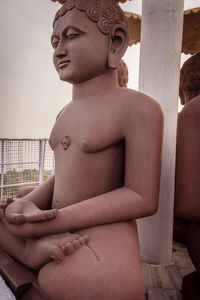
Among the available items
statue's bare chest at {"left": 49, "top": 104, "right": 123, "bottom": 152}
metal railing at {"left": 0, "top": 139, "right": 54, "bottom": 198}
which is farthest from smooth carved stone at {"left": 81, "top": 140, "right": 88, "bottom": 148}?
metal railing at {"left": 0, "top": 139, "right": 54, "bottom": 198}

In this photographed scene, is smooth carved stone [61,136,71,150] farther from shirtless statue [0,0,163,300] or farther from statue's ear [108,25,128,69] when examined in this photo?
statue's ear [108,25,128,69]

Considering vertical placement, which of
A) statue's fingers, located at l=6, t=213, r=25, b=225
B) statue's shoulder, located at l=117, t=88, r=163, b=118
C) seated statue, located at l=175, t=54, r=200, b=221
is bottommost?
statue's fingers, located at l=6, t=213, r=25, b=225

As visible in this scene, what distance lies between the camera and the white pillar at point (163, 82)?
1.72 m

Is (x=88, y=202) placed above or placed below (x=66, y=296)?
above

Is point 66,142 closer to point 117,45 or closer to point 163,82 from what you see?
point 117,45

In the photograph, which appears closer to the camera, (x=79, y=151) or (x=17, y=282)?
(x=17, y=282)

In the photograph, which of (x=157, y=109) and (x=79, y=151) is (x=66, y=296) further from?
(x=157, y=109)

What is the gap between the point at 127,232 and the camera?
1.03 m

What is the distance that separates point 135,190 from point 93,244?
0.92ft

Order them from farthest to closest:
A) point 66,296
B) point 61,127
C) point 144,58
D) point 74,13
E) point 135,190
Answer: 1. point 144,58
2. point 61,127
3. point 74,13
4. point 135,190
5. point 66,296

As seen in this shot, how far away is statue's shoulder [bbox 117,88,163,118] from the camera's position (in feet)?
3.55

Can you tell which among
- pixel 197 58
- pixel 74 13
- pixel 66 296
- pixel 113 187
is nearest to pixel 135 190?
pixel 113 187

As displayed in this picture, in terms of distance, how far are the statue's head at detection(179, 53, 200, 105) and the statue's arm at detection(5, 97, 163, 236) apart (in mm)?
724

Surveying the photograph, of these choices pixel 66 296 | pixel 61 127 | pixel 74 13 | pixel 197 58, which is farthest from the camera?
pixel 197 58
